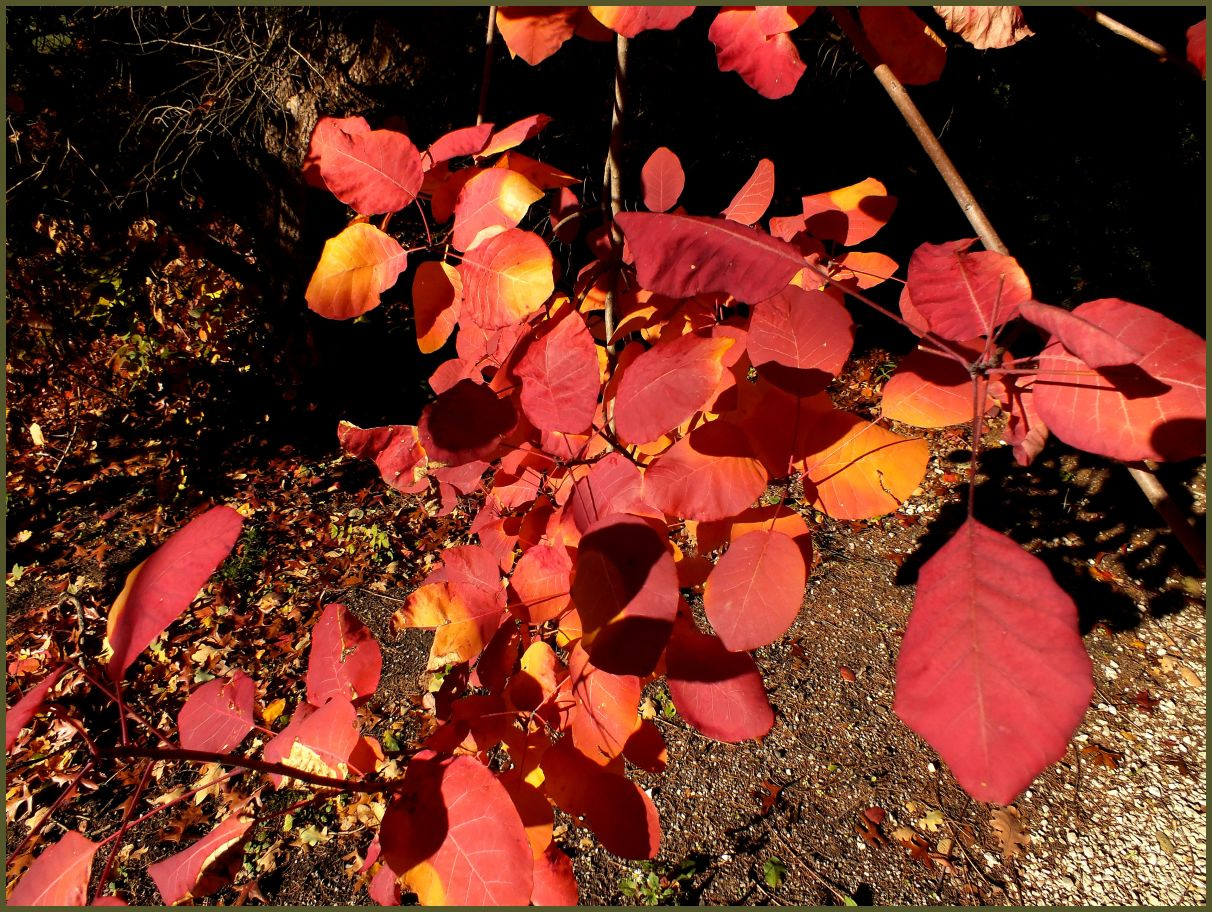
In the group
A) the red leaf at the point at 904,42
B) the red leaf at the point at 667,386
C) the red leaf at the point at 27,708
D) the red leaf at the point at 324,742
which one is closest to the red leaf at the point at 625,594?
the red leaf at the point at 667,386

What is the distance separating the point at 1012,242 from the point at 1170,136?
852 mm

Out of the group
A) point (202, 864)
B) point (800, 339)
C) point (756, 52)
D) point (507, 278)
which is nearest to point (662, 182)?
point (756, 52)

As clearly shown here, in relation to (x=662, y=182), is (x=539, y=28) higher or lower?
higher

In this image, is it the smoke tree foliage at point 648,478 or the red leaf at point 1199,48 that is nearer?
the smoke tree foliage at point 648,478

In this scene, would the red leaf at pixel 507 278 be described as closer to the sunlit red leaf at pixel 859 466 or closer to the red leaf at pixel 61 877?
the sunlit red leaf at pixel 859 466

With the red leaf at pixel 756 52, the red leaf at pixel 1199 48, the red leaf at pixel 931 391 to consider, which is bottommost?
the red leaf at pixel 931 391

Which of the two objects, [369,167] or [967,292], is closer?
[967,292]

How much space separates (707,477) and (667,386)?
107mm

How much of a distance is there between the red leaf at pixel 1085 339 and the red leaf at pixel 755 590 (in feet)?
1.00

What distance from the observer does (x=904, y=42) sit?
2.52ft

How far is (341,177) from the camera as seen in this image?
875mm

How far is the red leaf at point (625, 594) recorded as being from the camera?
0.59 m

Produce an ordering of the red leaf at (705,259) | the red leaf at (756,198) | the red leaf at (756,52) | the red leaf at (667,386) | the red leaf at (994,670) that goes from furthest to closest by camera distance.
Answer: the red leaf at (756,198)
the red leaf at (756,52)
the red leaf at (667,386)
the red leaf at (705,259)
the red leaf at (994,670)

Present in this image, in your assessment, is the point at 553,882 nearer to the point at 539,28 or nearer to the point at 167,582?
the point at 167,582
